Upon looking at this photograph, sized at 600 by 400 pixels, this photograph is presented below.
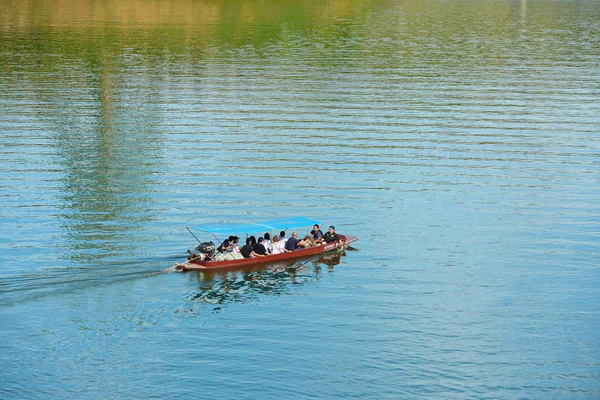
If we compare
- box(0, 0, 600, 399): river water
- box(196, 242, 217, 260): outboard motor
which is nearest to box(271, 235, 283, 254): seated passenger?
box(0, 0, 600, 399): river water

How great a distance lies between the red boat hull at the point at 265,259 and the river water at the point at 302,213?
25.3 inches

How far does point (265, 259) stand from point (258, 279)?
259 cm

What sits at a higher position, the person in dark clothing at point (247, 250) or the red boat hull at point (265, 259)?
the person in dark clothing at point (247, 250)

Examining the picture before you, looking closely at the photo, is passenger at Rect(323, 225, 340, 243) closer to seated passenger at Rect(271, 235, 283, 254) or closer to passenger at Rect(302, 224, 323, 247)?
passenger at Rect(302, 224, 323, 247)

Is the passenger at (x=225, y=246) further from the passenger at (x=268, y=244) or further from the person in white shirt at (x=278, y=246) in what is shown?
the person in white shirt at (x=278, y=246)

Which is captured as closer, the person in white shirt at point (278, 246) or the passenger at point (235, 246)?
the passenger at point (235, 246)

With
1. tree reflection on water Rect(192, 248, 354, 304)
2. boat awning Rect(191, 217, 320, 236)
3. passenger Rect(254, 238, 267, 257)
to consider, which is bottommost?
tree reflection on water Rect(192, 248, 354, 304)

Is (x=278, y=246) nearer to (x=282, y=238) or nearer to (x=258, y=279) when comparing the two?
(x=282, y=238)

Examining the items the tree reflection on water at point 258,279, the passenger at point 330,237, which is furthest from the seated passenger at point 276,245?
the passenger at point 330,237

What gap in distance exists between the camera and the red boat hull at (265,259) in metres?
47.2

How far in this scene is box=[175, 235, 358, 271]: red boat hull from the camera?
155 ft

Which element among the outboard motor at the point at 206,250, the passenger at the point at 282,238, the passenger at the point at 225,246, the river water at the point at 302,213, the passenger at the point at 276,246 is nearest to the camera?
the river water at the point at 302,213

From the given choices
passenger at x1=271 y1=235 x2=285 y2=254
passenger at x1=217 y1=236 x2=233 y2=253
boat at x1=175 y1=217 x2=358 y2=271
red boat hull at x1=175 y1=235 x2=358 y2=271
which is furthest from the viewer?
passenger at x1=271 y1=235 x2=285 y2=254

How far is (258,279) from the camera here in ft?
155
